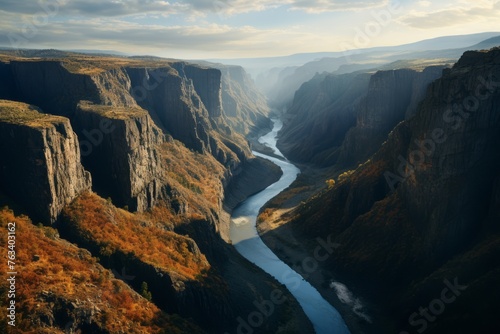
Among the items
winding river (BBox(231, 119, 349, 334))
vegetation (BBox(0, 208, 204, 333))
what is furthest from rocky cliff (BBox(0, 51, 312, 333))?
winding river (BBox(231, 119, 349, 334))

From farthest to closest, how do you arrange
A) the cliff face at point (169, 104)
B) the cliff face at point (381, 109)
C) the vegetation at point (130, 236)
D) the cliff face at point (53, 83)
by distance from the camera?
1. the cliff face at point (381, 109)
2. the cliff face at point (169, 104)
3. the cliff face at point (53, 83)
4. the vegetation at point (130, 236)

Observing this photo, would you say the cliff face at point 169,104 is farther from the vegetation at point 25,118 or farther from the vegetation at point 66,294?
the vegetation at point 66,294

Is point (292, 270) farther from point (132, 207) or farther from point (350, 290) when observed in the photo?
point (132, 207)

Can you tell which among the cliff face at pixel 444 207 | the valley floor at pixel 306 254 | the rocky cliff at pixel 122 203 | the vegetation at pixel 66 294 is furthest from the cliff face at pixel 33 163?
the cliff face at pixel 444 207

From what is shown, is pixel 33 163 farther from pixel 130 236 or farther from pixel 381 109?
pixel 381 109

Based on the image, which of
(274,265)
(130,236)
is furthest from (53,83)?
(274,265)

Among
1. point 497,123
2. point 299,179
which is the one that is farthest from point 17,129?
point 299,179
